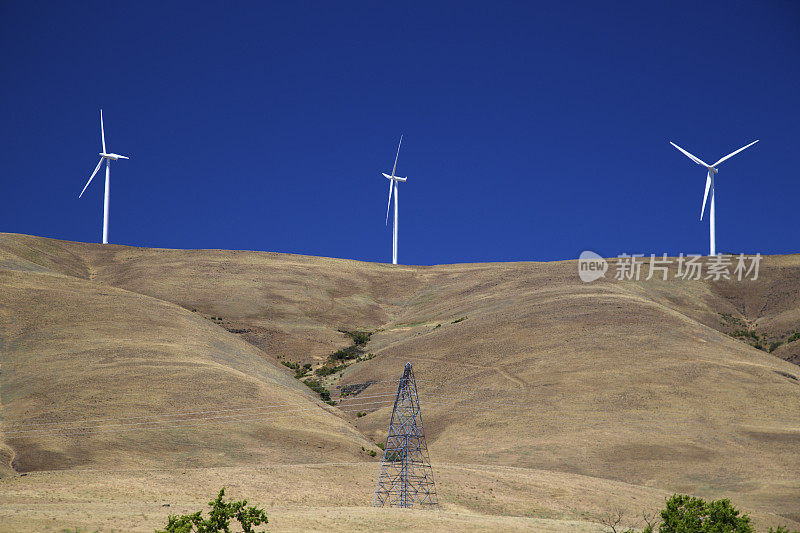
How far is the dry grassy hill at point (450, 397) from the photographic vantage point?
47.9 meters

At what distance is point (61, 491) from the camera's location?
4134 cm

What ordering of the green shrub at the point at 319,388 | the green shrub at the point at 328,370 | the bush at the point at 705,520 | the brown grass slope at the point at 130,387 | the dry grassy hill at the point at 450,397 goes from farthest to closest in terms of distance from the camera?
1. the green shrub at the point at 328,370
2. the green shrub at the point at 319,388
3. the brown grass slope at the point at 130,387
4. the dry grassy hill at the point at 450,397
5. the bush at the point at 705,520

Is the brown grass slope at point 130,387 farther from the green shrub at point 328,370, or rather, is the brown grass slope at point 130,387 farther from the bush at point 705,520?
the bush at point 705,520

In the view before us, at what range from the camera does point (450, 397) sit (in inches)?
3041

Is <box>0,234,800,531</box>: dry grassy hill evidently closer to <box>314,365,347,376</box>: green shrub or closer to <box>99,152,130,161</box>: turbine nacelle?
<box>314,365,347,376</box>: green shrub

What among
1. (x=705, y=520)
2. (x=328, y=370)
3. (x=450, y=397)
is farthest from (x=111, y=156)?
(x=705, y=520)

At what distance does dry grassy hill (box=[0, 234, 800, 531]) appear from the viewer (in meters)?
47.9

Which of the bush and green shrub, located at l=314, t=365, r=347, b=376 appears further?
green shrub, located at l=314, t=365, r=347, b=376

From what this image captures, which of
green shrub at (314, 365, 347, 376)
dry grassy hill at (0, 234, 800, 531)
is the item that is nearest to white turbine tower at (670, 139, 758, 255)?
dry grassy hill at (0, 234, 800, 531)

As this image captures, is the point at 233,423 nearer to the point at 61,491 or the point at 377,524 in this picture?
the point at 61,491

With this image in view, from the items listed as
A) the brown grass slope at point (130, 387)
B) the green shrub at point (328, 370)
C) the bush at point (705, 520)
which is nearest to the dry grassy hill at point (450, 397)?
the brown grass slope at point (130, 387)

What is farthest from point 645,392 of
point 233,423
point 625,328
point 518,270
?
point 518,270

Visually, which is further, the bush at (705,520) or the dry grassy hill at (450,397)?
the dry grassy hill at (450,397)

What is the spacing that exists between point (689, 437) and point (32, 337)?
5995 centimetres
